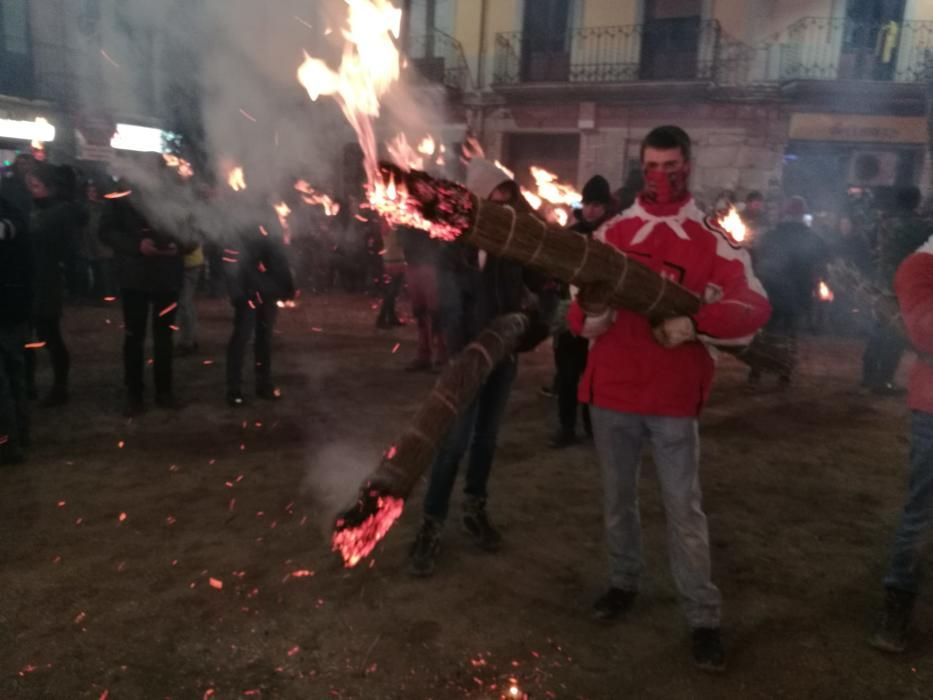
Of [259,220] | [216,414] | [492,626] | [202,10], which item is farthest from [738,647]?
[202,10]

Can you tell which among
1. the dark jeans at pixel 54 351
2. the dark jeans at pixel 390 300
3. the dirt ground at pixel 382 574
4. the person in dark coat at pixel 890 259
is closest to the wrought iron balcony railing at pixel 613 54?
the dark jeans at pixel 390 300

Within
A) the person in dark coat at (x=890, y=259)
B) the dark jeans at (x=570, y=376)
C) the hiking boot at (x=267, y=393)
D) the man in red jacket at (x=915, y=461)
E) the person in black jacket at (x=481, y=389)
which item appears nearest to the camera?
the man in red jacket at (x=915, y=461)

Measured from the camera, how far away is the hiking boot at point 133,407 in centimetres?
648

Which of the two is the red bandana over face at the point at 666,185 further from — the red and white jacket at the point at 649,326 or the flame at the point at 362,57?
the flame at the point at 362,57

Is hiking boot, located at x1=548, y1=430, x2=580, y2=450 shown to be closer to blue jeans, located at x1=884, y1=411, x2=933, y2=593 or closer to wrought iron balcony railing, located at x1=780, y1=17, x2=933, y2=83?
blue jeans, located at x1=884, y1=411, x2=933, y2=593

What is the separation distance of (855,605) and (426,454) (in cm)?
226

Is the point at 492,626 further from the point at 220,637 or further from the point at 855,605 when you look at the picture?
the point at 855,605

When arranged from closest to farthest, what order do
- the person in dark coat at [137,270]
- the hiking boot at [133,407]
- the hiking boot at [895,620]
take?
the hiking boot at [895,620]
the person in dark coat at [137,270]
the hiking boot at [133,407]

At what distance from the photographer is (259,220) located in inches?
269

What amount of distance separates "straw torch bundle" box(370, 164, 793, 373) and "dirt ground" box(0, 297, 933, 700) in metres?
1.44

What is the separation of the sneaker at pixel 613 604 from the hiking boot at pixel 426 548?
862mm

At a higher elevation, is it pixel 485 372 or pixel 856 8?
pixel 856 8

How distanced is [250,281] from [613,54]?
52.2 ft

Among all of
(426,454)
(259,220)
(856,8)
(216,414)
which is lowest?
(216,414)
